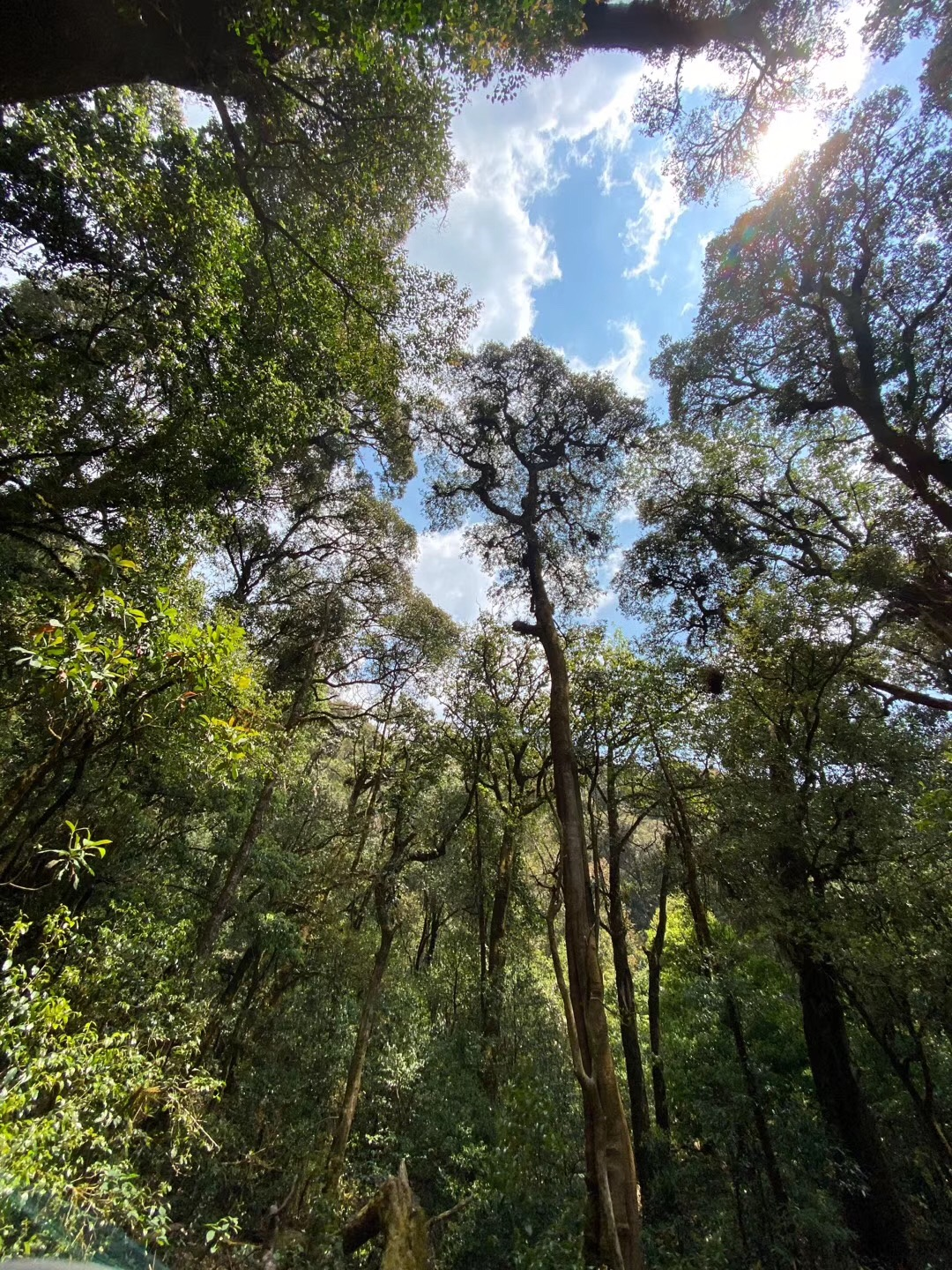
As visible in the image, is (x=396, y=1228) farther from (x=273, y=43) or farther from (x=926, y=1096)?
(x=273, y=43)

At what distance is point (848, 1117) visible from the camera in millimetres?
7133

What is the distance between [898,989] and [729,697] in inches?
161

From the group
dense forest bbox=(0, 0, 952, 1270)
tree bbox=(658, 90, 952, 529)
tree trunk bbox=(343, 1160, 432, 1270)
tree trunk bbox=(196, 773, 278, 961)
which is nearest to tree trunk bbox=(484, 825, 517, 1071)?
dense forest bbox=(0, 0, 952, 1270)

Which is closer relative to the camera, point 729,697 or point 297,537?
point 729,697

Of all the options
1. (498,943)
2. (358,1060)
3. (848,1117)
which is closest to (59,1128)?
(358,1060)

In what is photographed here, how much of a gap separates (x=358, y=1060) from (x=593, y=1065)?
5014mm

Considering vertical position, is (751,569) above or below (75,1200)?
above

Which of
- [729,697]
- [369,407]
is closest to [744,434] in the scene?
[729,697]

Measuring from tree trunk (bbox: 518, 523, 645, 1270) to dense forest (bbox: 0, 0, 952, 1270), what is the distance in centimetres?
4

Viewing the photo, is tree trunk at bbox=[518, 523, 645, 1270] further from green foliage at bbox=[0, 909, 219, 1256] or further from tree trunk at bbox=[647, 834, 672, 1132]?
tree trunk at bbox=[647, 834, 672, 1132]

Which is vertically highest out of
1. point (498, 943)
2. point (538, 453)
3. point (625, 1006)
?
point (538, 453)

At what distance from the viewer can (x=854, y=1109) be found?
7148 mm

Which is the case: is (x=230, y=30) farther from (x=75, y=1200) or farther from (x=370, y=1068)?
(x=370, y=1068)

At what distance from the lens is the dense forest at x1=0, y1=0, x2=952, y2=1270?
14.3ft
